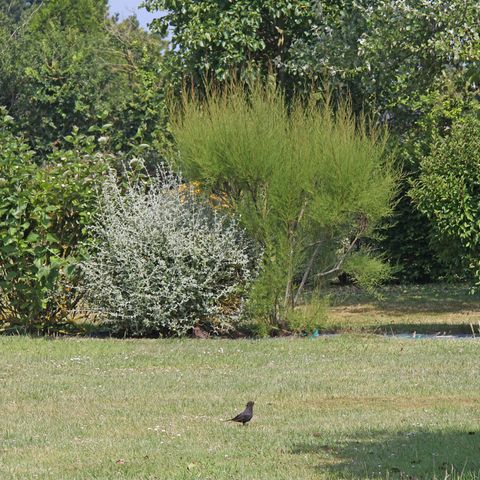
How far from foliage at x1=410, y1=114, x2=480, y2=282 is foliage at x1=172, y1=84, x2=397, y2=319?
1.89 feet

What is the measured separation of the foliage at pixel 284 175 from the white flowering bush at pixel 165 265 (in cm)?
36

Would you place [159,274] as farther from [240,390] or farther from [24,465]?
[24,465]

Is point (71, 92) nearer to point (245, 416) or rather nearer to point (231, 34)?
point (231, 34)

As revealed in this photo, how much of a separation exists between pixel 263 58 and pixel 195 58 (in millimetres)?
1454

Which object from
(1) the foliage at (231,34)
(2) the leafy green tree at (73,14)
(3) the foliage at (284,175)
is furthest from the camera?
(2) the leafy green tree at (73,14)

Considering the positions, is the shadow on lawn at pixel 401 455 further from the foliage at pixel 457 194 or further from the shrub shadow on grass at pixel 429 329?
the shrub shadow on grass at pixel 429 329

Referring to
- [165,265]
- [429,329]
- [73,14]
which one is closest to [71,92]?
[429,329]

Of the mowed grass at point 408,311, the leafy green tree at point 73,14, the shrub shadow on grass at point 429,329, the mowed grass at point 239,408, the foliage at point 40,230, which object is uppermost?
the leafy green tree at point 73,14

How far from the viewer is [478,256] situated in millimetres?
14734

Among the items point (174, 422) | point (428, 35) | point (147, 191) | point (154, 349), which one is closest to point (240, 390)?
point (174, 422)

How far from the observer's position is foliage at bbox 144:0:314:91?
1947cm

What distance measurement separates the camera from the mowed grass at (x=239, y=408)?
7.01 meters

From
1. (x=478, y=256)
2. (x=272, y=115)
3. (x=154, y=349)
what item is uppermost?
(x=272, y=115)

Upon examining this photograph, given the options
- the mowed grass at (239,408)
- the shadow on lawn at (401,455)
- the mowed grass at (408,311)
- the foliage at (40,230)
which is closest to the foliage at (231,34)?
the mowed grass at (408,311)
